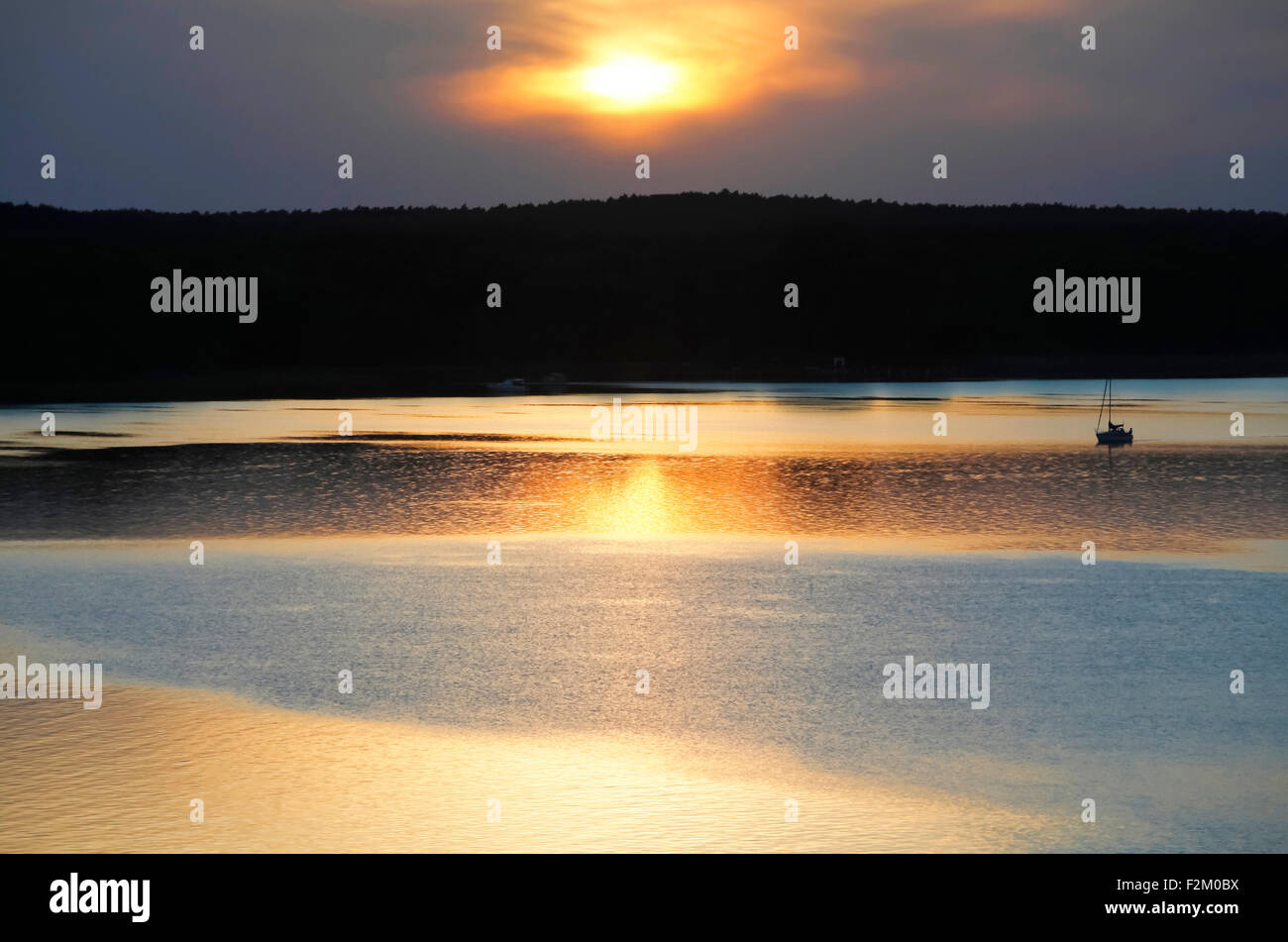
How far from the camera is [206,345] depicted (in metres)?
116

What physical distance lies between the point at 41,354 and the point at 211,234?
65.8 m

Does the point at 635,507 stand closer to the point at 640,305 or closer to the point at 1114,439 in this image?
the point at 1114,439

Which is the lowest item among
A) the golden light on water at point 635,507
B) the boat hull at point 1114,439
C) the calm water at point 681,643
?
the calm water at point 681,643

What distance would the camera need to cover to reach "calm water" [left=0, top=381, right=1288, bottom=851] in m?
10.8

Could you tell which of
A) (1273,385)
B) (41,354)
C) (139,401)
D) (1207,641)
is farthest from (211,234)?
(1207,641)

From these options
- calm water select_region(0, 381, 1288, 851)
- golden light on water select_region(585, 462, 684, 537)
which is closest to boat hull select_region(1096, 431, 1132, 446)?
calm water select_region(0, 381, 1288, 851)

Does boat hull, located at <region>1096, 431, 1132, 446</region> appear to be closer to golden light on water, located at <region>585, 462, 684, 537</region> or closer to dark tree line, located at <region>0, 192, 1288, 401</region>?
golden light on water, located at <region>585, 462, 684, 537</region>

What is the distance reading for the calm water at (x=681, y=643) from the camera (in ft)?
35.3

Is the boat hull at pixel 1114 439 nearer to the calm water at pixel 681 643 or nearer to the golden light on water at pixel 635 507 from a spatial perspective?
the calm water at pixel 681 643

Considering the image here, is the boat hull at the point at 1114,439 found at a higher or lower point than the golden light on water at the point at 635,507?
higher

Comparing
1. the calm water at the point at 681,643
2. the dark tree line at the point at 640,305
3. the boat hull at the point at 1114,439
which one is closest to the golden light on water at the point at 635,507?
the calm water at the point at 681,643

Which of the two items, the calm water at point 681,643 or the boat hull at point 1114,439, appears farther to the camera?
the boat hull at point 1114,439
